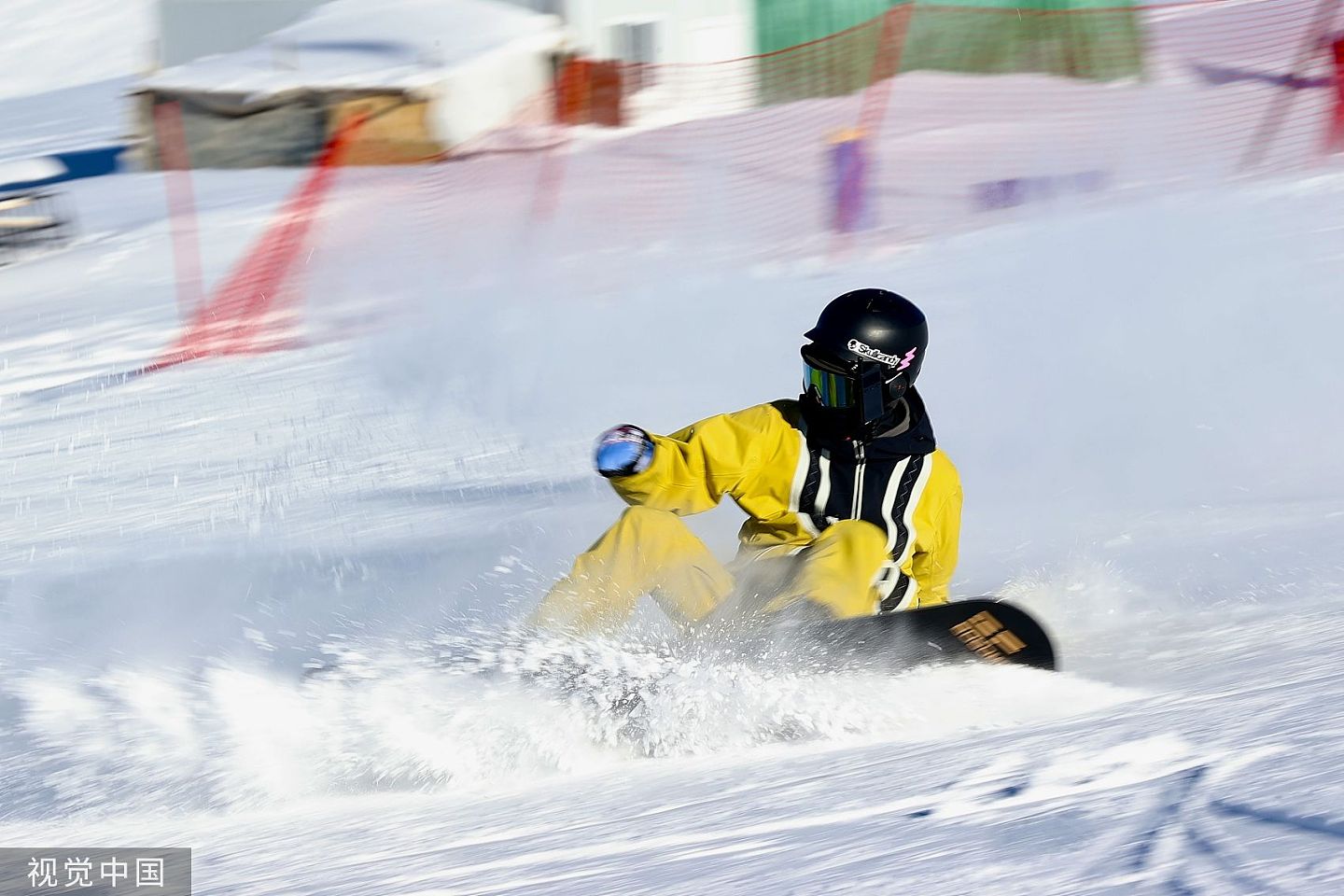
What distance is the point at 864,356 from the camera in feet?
13.8

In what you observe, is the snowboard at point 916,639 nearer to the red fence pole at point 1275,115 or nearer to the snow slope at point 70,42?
the red fence pole at point 1275,115

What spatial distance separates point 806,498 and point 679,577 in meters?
0.55

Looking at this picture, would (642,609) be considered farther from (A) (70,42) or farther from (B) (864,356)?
(A) (70,42)

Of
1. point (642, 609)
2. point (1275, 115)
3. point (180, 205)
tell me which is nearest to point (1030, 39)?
point (1275, 115)

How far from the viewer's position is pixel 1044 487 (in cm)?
685

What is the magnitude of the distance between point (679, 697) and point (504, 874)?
964mm

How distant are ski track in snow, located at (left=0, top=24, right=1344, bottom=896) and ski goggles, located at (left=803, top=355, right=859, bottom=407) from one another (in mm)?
830

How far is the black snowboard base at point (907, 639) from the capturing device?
389 centimetres

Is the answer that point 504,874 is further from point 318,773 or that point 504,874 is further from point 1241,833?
point 1241,833

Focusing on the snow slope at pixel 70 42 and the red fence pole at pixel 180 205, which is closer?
the red fence pole at pixel 180 205

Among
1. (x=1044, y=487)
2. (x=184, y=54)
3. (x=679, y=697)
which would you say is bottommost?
(x=1044, y=487)

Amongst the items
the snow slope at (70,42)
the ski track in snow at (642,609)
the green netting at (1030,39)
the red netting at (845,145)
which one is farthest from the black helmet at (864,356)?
the snow slope at (70,42)

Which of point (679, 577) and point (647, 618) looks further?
point (647, 618)

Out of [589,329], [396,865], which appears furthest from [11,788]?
[589,329]
